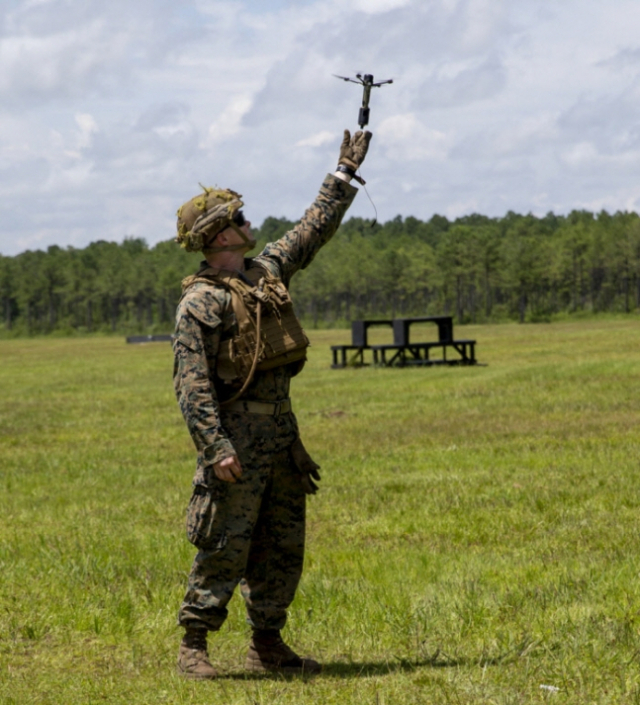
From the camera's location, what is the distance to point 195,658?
5.33 m

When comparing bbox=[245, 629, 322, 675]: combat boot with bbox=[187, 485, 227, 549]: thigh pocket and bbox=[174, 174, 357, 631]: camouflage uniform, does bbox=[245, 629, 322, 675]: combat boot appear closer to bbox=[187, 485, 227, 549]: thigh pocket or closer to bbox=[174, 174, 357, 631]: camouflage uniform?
bbox=[174, 174, 357, 631]: camouflage uniform

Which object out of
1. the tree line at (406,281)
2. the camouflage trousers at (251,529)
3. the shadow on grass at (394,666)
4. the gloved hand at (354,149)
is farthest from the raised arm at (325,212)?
the tree line at (406,281)

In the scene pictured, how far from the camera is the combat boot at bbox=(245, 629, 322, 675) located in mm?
5426

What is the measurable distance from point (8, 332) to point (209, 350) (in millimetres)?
154654

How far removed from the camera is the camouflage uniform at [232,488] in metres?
5.12

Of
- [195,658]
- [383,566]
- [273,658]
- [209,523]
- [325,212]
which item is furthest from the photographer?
[383,566]

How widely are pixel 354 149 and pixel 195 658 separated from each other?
2.63 m

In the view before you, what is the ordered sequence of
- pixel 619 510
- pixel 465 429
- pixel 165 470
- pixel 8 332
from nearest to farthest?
1. pixel 619 510
2. pixel 165 470
3. pixel 465 429
4. pixel 8 332

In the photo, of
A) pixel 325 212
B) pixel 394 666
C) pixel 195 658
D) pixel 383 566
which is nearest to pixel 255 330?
pixel 325 212

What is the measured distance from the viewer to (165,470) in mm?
13438

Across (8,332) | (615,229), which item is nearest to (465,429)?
(615,229)

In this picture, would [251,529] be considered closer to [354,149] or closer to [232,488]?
[232,488]

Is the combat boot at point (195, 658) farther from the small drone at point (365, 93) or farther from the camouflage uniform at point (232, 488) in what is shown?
the small drone at point (365, 93)

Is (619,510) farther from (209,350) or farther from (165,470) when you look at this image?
(165,470)
